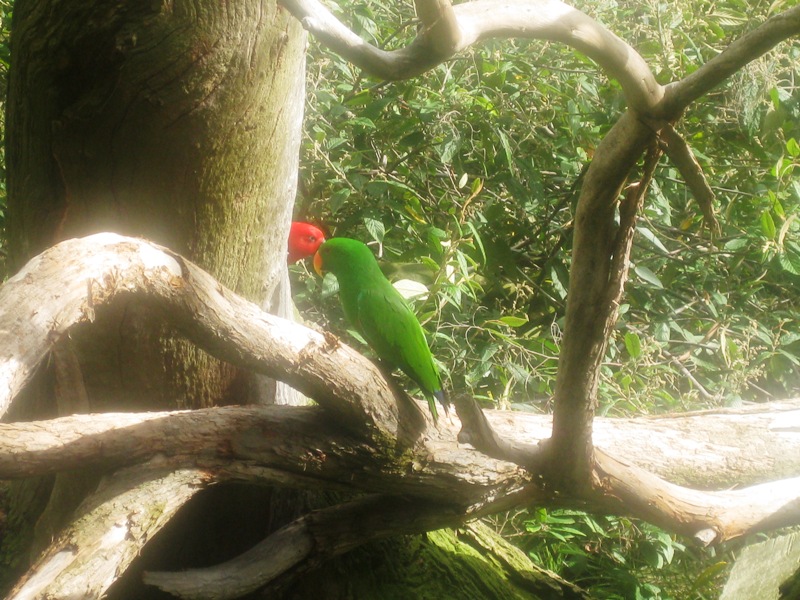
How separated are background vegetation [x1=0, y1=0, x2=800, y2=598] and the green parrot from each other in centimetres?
77

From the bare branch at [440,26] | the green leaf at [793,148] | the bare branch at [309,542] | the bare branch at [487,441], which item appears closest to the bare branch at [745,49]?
the bare branch at [440,26]

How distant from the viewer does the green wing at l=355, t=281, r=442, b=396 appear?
1910 millimetres

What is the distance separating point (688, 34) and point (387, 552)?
281 cm

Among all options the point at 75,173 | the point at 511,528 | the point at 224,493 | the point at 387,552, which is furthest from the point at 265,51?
the point at 511,528

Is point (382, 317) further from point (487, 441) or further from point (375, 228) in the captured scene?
point (375, 228)

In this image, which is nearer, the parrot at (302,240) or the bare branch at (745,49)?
the bare branch at (745,49)

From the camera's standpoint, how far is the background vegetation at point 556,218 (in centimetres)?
297

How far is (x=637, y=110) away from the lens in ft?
5.10

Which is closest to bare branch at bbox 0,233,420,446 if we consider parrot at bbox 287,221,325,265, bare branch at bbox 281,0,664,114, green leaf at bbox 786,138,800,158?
bare branch at bbox 281,0,664,114

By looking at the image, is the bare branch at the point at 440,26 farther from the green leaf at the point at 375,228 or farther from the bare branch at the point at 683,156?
the green leaf at the point at 375,228

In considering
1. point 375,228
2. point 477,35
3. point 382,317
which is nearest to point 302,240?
point 375,228

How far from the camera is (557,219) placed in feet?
11.9

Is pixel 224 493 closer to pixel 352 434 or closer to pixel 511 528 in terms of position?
pixel 352 434

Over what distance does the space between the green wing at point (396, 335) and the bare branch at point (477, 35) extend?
0.68m
